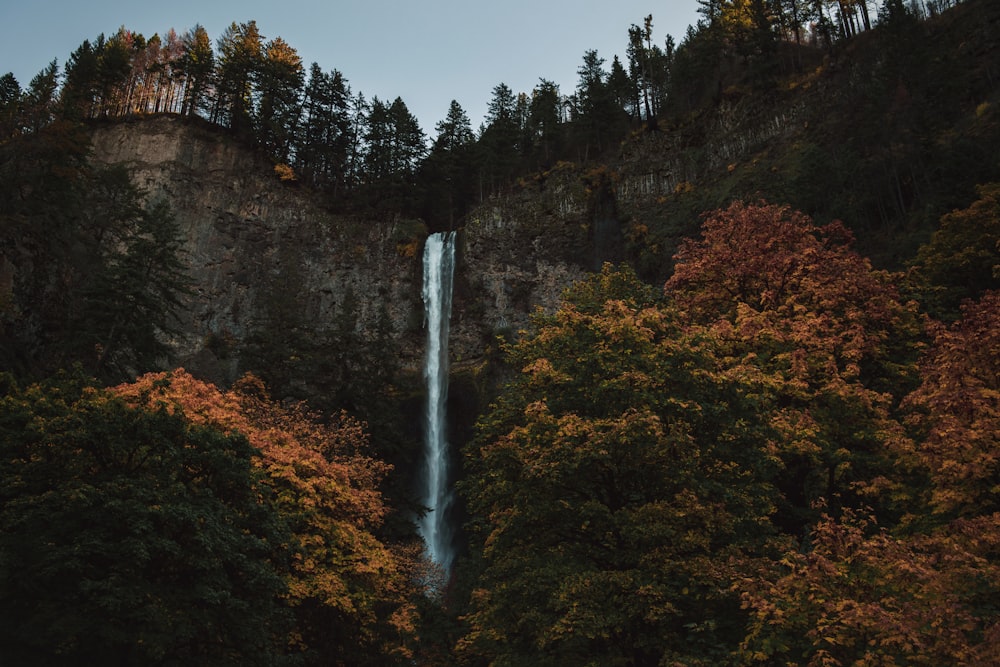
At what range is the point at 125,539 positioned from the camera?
12.0 m

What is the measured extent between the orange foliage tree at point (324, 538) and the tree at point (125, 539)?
2.24 meters

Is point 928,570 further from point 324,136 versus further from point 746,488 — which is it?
point 324,136

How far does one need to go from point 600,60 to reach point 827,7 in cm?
2029

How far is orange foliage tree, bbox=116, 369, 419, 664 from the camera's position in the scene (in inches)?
735

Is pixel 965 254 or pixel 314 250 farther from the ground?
pixel 314 250

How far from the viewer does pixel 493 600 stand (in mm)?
14086

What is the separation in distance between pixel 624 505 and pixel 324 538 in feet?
34.3

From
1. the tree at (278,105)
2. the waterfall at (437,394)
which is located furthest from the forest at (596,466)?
the tree at (278,105)

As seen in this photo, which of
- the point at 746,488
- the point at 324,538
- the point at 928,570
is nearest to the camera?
the point at 928,570

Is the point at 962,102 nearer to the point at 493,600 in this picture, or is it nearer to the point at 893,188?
the point at 893,188

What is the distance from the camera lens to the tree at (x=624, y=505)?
1222 centimetres

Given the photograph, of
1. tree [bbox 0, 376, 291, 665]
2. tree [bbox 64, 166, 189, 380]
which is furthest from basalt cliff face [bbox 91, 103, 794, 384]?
tree [bbox 0, 376, 291, 665]

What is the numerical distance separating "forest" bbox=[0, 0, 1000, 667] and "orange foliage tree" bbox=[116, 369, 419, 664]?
13 centimetres

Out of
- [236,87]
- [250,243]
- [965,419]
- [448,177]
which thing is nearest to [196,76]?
[236,87]
